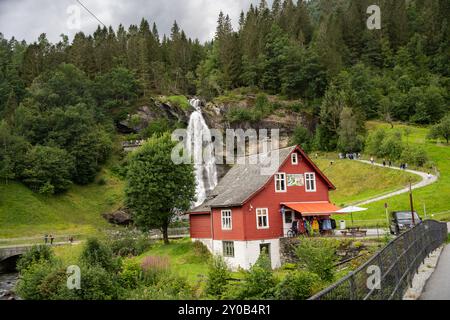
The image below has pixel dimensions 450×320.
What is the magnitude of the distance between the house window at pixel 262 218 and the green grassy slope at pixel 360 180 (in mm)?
25713

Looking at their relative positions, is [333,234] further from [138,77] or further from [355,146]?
[138,77]

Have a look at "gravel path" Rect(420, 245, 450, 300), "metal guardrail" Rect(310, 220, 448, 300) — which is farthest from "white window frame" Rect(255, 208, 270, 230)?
"metal guardrail" Rect(310, 220, 448, 300)

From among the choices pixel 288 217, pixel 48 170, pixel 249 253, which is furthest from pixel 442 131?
pixel 48 170

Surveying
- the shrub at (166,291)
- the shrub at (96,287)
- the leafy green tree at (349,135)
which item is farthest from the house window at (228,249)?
the leafy green tree at (349,135)

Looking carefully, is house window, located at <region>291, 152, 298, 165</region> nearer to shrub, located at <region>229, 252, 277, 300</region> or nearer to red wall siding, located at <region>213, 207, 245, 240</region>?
red wall siding, located at <region>213, 207, 245, 240</region>

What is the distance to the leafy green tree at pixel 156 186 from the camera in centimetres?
4691

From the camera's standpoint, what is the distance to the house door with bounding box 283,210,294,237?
128 ft

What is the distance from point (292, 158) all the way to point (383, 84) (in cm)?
7315

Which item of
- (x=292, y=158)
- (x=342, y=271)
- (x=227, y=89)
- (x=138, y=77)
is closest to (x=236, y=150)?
(x=227, y=89)

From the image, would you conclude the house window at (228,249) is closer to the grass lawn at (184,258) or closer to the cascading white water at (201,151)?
the grass lawn at (184,258)

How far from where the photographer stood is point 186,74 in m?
117

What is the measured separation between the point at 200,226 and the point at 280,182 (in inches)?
366

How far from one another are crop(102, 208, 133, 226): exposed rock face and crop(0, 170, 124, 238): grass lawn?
1.04m

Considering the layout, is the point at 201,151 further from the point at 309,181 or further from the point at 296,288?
the point at 296,288
